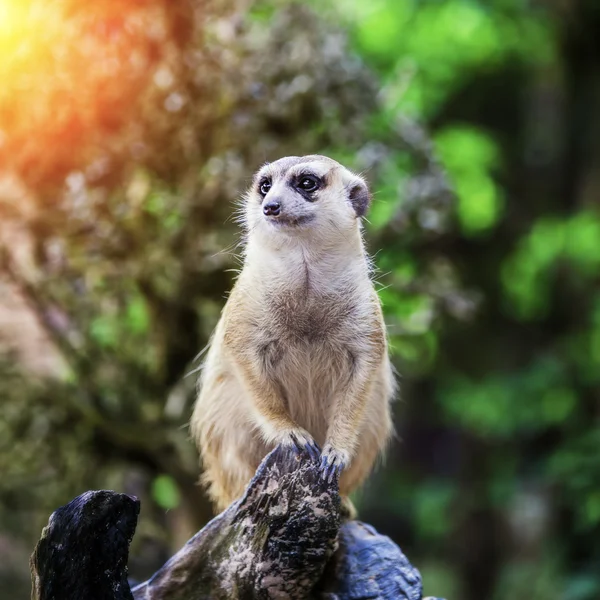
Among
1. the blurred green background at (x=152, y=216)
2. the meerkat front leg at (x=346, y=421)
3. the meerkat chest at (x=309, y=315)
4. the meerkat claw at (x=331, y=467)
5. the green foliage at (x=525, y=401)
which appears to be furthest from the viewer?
the green foliage at (x=525, y=401)

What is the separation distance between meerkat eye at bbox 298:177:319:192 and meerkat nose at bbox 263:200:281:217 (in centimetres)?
13

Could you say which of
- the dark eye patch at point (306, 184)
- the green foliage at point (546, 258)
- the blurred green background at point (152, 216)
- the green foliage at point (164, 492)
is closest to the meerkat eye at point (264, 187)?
the dark eye patch at point (306, 184)

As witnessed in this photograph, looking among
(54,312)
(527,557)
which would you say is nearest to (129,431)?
(54,312)

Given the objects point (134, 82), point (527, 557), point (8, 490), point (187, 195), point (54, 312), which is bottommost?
point (527, 557)

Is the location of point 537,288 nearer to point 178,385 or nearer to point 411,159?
point 411,159

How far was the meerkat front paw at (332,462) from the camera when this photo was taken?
7.84 feet

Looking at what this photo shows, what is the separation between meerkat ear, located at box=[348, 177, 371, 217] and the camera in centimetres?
273

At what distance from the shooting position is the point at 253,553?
240 centimetres

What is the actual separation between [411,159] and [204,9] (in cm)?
137

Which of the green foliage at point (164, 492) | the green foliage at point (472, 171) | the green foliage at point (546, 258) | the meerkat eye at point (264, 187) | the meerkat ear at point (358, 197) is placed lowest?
the green foliage at point (546, 258)

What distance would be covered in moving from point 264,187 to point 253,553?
3.42 feet

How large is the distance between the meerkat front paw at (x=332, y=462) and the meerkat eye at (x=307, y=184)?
2.41 feet

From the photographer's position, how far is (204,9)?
437 centimetres

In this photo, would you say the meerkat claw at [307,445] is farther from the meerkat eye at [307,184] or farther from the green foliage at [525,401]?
the green foliage at [525,401]
